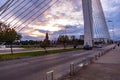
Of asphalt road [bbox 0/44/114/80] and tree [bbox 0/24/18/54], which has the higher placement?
tree [bbox 0/24/18/54]

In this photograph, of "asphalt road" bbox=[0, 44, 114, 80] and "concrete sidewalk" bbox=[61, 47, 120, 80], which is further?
"asphalt road" bbox=[0, 44, 114, 80]

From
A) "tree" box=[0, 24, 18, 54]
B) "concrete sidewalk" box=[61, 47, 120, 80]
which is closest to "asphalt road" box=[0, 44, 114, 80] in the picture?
"concrete sidewalk" box=[61, 47, 120, 80]

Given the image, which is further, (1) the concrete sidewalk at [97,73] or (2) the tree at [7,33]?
(2) the tree at [7,33]

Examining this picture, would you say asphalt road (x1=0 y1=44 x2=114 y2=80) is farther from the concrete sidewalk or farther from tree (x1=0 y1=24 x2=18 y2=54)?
tree (x1=0 y1=24 x2=18 y2=54)

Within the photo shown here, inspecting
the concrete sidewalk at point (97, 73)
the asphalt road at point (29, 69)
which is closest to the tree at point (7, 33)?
the asphalt road at point (29, 69)

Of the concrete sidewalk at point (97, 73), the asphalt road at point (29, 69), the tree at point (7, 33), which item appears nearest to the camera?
the concrete sidewalk at point (97, 73)

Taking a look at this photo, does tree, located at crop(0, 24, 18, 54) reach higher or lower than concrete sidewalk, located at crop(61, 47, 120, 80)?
higher

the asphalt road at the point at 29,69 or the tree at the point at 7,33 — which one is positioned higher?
the tree at the point at 7,33

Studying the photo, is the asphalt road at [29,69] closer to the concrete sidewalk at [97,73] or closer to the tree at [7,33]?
the concrete sidewalk at [97,73]

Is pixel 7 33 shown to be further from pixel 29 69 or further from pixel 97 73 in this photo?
pixel 97 73

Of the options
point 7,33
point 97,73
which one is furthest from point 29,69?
point 7,33

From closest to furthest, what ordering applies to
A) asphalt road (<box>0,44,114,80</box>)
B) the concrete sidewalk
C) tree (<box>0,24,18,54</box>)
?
1. the concrete sidewalk
2. asphalt road (<box>0,44,114,80</box>)
3. tree (<box>0,24,18,54</box>)

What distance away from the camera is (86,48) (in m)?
56.4

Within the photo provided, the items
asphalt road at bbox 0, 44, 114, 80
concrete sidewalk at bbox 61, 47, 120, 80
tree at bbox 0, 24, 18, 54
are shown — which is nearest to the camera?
concrete sidewalk at bbox 61, 47, 120, 80
